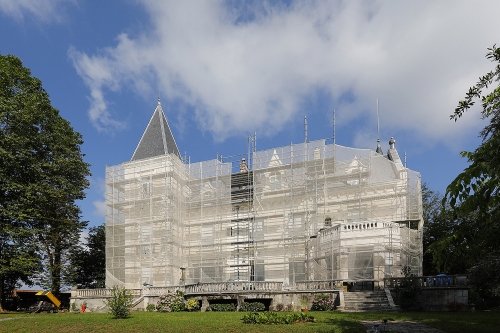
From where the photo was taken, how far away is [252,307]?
26.1 m

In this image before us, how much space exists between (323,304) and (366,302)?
2.43 meters

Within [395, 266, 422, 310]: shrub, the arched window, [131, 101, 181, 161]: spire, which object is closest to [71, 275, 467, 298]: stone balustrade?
[395, 266, 422, 310]: shrub

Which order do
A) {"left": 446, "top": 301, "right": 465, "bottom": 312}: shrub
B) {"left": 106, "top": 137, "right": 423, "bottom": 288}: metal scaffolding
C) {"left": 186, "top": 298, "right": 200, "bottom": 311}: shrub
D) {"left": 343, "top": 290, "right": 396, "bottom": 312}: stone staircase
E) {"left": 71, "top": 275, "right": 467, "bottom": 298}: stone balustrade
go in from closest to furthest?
{"left": 446, "top": 301, "right": 465, "bottom": 312}: shrub, {"left": 343, "top": 290, "right": 396, "bottom": 312}: stone staircase, {"left": 71, "top": 275, "right": 467, "bottom": 298}: stone balustrade, {"left": 186, "top": 298, "right": 200, "bottom": 311}: shrub, {"left": 106, "top": 137, "right": 423, "bottom": 288}: metal scaffolding

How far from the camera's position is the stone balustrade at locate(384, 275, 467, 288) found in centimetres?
2422

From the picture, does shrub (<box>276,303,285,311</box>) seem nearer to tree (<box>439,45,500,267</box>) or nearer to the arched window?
the arched window

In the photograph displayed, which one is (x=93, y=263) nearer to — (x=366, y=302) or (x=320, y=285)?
(x=320, y=285)

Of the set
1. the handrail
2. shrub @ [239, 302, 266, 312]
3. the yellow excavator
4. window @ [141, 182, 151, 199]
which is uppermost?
window @ [141, 182, 151, 199]

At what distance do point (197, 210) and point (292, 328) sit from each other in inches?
1065

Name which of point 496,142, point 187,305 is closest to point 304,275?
point 187,305

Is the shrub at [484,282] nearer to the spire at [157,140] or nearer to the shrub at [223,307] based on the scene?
the shrub at [223,307]

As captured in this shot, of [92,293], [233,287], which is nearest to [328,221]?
[233,287]

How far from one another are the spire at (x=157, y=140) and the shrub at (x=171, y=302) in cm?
1751

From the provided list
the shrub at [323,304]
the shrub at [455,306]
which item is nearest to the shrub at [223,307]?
the shrub at [323,304]

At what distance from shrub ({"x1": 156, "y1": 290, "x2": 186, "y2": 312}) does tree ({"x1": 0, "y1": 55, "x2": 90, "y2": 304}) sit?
34.5ft
